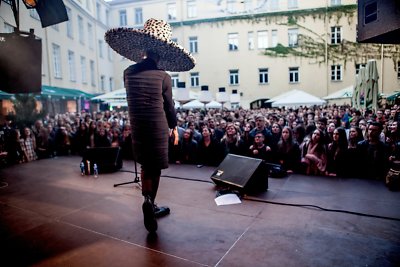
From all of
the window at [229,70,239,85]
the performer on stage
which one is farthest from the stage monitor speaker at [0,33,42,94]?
the window at [229,70,239,85]

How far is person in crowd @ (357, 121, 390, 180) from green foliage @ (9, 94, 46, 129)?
1018 centimetres

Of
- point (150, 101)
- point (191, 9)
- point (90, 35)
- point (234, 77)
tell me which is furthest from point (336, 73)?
point (150, 101)

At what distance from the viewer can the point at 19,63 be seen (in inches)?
171

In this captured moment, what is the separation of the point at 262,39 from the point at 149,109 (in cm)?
2484

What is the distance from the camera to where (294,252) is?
2.54 meters

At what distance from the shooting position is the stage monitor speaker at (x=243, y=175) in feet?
13.6

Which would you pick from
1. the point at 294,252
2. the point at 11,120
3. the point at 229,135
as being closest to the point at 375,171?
the point at 229,135

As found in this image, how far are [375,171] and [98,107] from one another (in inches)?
952

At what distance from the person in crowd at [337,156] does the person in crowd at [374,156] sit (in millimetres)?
289

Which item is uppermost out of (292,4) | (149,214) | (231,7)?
(231,7)

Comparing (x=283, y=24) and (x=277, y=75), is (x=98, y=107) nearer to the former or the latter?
(x=277, y=75)

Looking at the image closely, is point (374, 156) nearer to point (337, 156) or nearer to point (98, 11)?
point (337, 156)

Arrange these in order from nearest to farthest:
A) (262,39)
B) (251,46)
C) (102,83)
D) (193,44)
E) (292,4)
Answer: (292,4) < (262,39) < (251,46) < (102,83) < (193,44)

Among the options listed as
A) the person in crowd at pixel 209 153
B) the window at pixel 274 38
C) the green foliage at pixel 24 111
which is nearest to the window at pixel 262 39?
the window at pixel 274 38
